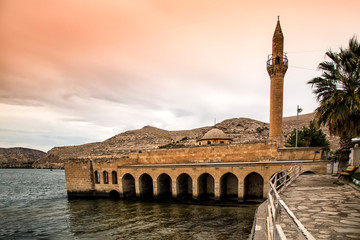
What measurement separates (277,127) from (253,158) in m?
5.02

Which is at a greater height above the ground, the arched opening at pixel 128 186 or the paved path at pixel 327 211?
the paved path at pixel 327 211

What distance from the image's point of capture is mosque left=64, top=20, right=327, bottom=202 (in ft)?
61.2

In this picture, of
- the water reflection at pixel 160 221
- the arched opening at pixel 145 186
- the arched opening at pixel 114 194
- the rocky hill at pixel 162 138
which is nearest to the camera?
the water reflection at pixel 160 221

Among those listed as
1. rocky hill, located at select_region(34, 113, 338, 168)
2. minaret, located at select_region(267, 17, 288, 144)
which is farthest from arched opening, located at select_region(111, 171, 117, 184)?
minaret, located at select_region(267, 17, 288, 144)

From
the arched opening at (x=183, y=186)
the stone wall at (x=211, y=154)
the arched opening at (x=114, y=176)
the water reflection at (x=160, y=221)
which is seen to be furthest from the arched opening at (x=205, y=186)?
the arched opening at (x=114, y=176)

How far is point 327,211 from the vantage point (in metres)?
5.92

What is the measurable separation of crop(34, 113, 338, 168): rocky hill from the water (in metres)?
22.6

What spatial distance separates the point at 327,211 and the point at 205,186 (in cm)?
1771

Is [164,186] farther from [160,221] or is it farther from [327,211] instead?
[327,211]

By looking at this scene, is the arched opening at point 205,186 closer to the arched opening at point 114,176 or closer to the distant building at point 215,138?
the distant building at point 215,138

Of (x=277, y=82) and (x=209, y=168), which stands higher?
(x=277, y=82)

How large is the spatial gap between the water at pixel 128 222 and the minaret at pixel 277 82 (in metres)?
10.2

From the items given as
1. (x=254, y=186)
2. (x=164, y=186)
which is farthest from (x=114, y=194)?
(x=254, y=186)

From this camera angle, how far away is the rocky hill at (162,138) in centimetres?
6756
